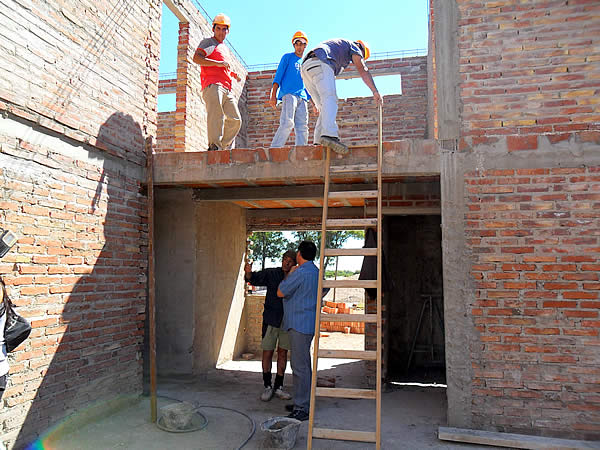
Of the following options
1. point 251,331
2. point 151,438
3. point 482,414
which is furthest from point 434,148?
point 251,331

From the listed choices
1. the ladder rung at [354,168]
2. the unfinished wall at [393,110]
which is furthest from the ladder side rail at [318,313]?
the unfinished wall at [393,110]

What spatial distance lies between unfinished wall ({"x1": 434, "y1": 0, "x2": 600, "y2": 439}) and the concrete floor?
2.19 ft

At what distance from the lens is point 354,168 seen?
15.4ft

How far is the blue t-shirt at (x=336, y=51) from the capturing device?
4.77 m

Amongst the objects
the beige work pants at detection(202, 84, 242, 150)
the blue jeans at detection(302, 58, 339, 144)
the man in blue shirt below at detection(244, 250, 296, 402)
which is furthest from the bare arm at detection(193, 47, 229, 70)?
the man in blue shirt below at detection(244, 250, 296, 402)

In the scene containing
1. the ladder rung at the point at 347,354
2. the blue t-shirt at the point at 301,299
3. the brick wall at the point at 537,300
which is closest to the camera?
the ladder rung at the point at 347,354

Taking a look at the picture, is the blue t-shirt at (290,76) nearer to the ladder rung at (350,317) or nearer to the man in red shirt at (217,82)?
the man in red shirt at (217,82)

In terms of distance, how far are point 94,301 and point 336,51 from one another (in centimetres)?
360

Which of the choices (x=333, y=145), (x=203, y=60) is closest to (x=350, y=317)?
(x=333, y=145)

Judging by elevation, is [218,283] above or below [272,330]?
above

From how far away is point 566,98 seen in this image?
14.3 ft

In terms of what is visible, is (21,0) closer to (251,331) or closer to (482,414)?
(482,414)

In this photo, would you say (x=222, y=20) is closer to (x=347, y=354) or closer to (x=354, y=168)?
(x=354, y=168)

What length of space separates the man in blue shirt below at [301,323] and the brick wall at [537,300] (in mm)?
1601
